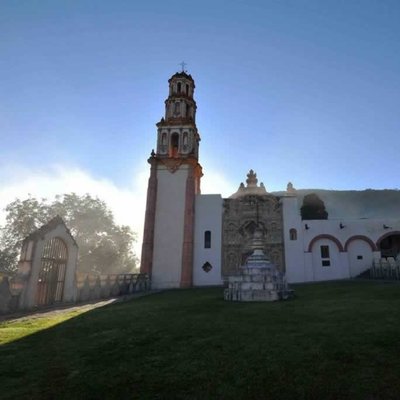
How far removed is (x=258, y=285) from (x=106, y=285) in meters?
9.62

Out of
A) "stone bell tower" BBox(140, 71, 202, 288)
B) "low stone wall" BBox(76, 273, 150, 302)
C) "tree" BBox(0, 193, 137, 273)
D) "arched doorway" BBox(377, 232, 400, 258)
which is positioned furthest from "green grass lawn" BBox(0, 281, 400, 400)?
"tree" BBox(0, 193, 137, 273)

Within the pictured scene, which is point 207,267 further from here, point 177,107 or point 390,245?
point 390,245

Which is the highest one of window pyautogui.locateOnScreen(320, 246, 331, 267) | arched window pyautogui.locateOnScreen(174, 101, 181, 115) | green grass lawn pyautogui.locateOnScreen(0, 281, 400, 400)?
arched window pyautogui.locateOnScreen(174, 101, 181, 115)

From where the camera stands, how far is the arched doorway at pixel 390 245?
27.5 metres

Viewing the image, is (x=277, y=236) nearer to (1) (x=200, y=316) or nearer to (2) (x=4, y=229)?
(1) (x=200, y=316)

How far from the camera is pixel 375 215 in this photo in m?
34.3

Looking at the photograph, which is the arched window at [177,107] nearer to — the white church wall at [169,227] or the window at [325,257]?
the white church wall at [169,227]

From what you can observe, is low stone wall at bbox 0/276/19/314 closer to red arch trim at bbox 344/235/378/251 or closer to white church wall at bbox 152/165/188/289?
white church wall at bbox 152/165/188/289

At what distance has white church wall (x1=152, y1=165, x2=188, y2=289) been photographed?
2586 centimetres

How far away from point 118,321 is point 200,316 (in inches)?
91.2

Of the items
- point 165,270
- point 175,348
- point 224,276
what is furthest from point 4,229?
point 175,348

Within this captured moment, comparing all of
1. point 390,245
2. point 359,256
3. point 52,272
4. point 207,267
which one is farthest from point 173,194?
point 390,245

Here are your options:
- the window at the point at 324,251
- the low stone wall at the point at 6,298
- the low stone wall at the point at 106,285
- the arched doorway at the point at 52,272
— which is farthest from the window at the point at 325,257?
the low stone wall at the point at 6,298

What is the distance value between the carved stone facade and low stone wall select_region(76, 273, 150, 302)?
8.11m
